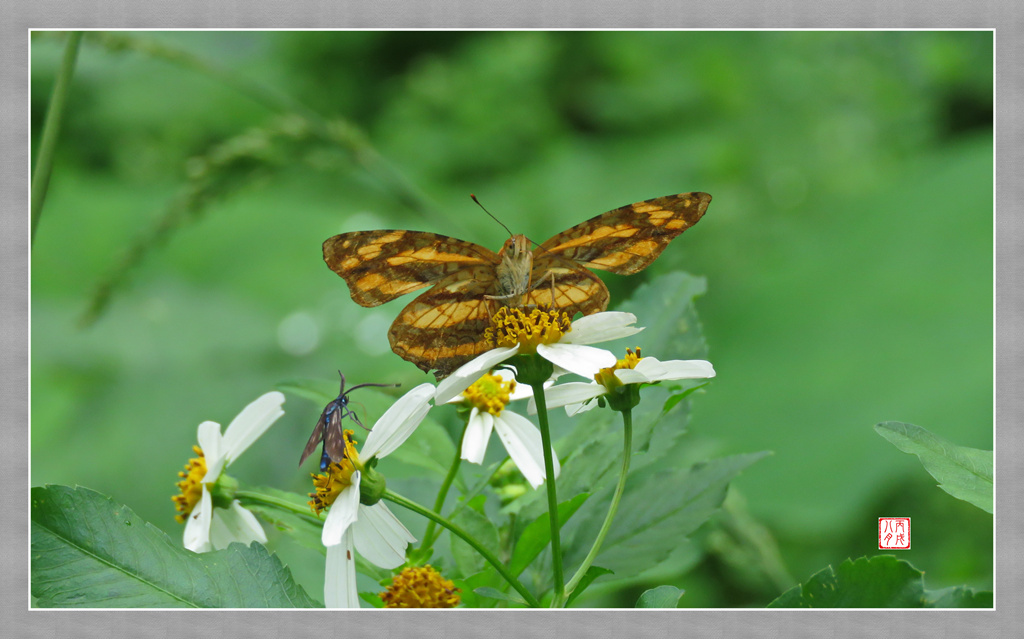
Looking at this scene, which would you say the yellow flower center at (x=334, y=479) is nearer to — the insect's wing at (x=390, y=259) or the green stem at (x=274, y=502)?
the green stem at (x=274, y=502)

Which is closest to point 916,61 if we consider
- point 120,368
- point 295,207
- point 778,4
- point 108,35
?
point 778,4

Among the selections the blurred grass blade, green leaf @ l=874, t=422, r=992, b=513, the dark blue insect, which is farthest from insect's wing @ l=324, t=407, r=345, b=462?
the blurred grass blade

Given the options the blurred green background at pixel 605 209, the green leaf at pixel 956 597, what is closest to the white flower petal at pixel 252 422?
the green leaf at pixel 956 597

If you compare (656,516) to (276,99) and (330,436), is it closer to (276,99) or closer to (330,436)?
(330,436)

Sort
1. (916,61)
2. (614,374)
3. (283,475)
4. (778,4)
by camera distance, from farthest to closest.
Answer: (916,61) → (283,475) → (778,4) → (614,374)

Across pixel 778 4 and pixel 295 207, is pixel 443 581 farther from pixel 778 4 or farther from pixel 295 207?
pixel 295 207

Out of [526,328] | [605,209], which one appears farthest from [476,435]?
[605,209]
